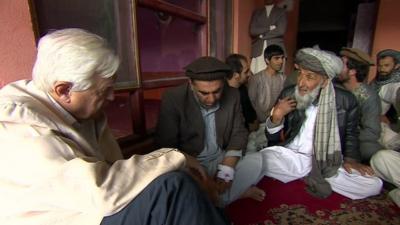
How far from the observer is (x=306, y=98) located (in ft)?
6.27

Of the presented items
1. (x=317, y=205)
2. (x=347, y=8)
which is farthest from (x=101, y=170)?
(x=347, y=8)

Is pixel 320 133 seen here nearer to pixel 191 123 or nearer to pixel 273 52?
pixel 191 123

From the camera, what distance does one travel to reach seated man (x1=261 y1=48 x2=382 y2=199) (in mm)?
1868

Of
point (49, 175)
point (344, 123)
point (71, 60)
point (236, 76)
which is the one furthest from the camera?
point (236, 76)

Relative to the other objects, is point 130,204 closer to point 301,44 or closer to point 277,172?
point 277,172

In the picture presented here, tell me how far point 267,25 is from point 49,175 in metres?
3.61

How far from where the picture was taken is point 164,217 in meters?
0.75

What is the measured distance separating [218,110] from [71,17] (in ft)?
3.50

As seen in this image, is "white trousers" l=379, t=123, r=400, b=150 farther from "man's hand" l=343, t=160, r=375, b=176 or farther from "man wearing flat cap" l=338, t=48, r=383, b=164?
"man's hand" l=343, t=160, r=375, b=176

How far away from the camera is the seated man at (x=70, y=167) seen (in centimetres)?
70

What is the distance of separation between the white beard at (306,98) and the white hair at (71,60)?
150 cm

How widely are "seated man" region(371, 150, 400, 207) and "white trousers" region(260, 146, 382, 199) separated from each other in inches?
2.9

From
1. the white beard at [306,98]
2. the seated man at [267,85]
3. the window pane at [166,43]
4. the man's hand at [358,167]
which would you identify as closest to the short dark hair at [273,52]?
the seated man at [267,85]

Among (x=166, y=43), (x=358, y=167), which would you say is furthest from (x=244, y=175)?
(x=166, y=43)
